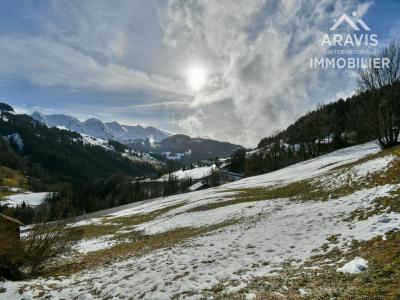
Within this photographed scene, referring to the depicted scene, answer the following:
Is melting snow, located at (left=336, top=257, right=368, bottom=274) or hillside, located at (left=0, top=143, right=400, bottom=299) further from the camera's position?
melting snow, located at (left=336, top=257, right=368, bottom=274)

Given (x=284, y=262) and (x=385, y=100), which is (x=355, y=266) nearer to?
(x=284, y=262)

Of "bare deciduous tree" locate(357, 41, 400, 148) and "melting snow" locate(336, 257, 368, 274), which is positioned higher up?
"bare deciduous tree" locate(357, 41, 400, 148)

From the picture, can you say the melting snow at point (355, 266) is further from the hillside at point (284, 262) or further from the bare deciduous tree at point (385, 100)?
the bare deciduous tree at point (385, 100)

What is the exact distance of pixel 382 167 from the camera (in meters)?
24.1

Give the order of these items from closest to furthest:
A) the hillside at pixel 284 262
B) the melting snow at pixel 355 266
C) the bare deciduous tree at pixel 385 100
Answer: the hillside at pixel 284 262 < the melting snow at pixel 355 266 < the bare deciduous tree at pixel 385 100

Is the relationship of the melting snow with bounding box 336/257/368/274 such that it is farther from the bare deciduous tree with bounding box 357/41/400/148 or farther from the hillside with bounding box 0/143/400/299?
the bare deciduous tree with bounding box 357/41/400/148

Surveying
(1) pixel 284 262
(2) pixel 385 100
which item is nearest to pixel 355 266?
(1) pixel 284 262

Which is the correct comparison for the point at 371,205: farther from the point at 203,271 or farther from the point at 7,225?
the point at 7,225

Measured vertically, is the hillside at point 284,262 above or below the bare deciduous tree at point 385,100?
below

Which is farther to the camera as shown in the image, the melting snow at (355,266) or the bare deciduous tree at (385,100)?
the bare deciduous tree at (385,100)

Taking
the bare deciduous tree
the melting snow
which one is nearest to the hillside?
the melting snow

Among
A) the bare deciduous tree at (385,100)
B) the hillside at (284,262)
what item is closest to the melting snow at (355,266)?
the hillside at (284,262)

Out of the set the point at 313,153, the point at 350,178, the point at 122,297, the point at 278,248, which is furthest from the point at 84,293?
the point at 313,153

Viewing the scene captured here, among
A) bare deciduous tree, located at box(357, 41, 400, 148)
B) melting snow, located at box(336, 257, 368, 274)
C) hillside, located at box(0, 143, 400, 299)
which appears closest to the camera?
hillside, located at box(0, 143, 400, 299)
